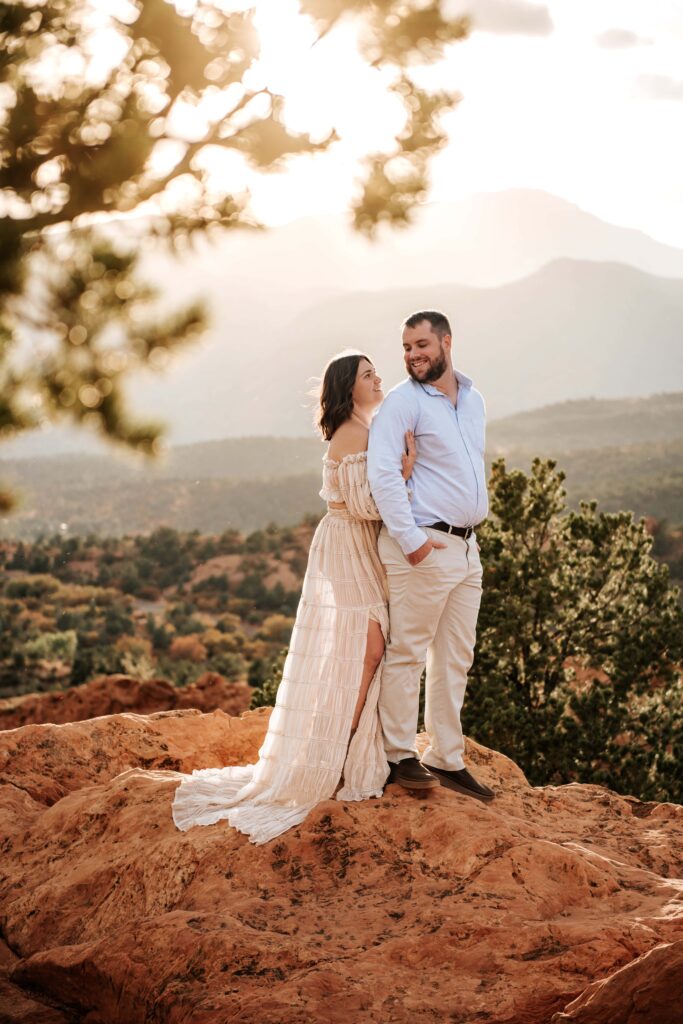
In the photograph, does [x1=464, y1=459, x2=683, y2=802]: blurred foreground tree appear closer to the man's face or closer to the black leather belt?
the black leather belt

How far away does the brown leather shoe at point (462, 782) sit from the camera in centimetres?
489

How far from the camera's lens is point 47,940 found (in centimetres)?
443

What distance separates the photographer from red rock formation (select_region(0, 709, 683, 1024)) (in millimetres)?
3381

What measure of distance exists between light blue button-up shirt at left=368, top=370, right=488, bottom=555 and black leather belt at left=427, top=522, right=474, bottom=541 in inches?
0.8

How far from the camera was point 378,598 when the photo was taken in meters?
4.68

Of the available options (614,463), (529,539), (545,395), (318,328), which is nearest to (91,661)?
(529,539)

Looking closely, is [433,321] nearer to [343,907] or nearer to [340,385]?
[340,385]

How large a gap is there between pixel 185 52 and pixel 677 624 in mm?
5411

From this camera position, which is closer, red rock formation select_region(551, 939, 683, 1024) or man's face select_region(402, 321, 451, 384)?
red rock formation select_region(551, 939, 683, 1024)

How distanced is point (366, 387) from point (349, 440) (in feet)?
0.80

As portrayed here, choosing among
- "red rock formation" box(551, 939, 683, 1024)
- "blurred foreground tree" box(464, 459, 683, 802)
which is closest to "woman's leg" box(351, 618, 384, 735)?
"red rock formation" box(551, 939, 683, 1024)

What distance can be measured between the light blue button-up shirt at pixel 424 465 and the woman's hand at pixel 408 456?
4 centimetres

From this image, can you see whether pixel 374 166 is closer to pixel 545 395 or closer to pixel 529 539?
pixel 529 539

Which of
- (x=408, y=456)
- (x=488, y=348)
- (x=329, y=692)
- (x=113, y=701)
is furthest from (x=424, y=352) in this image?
(x=488, y=348)
